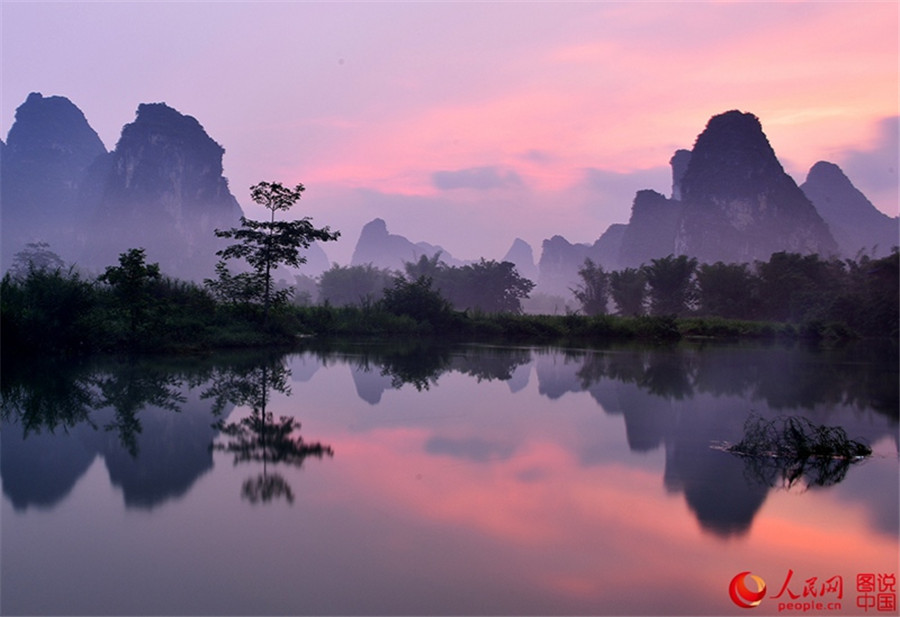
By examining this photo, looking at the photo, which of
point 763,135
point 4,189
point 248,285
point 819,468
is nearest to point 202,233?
point 4,189

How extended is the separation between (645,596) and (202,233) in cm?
10477

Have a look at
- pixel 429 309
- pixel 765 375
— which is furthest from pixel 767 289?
pixel 765 375

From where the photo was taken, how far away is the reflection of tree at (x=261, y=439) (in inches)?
197

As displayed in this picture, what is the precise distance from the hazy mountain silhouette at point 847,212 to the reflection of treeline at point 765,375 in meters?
102

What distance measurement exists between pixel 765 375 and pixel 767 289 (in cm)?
2710

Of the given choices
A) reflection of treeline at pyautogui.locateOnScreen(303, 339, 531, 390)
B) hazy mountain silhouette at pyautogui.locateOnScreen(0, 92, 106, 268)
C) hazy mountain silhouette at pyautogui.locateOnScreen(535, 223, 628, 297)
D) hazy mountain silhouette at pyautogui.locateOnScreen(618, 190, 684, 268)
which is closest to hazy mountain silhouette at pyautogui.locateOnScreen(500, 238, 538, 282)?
hazy mountain silhouette at pyautogui.locateOnScreen(535, 223, 628, 297)

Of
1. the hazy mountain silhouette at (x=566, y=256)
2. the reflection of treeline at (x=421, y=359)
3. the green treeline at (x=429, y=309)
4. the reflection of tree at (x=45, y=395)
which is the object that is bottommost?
the reflection of tree at (x=45, y=395)

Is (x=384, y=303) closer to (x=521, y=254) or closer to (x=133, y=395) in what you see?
(x=133, y=395)

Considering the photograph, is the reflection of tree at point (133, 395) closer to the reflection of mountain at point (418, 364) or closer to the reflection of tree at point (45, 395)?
the reflection of tree at point (45, 395)

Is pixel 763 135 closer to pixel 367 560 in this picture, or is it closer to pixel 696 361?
pixel 696 361

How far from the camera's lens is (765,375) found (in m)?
13.2

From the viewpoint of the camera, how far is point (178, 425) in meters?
7.05

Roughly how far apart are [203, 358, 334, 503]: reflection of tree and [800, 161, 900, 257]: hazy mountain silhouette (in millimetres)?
114928

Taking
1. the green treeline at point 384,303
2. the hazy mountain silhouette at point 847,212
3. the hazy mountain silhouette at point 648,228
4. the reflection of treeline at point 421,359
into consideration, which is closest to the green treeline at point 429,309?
the green treeline at point 384,303
